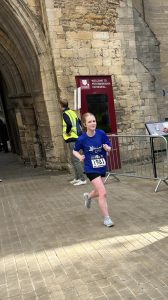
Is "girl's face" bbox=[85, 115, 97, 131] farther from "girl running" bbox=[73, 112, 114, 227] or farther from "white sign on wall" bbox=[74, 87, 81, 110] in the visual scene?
"white sign on wall" bbox=[74, 87, 81, 110]

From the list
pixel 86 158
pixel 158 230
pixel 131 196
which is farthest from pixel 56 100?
pixel 158 230

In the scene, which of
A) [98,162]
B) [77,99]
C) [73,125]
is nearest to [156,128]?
[73,125]

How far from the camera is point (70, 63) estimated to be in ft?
30.8

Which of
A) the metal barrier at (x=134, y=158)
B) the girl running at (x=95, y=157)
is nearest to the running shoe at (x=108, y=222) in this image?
the girl running at (x=95, y=157)

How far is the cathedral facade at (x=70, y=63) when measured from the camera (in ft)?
30.3

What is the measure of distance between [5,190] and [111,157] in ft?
9.36

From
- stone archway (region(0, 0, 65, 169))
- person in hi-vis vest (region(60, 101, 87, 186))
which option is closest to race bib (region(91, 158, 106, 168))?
person in hi-vis vest (region(60, 101, 87, 186))

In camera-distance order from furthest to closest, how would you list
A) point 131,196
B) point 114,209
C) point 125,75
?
point 125,75 < point 131,196 < point 114,209

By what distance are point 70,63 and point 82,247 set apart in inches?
238

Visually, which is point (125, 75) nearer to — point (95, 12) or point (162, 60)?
point (95, 12)

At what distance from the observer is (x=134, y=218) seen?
5309 millimetres

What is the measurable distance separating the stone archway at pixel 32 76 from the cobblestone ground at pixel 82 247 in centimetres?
284

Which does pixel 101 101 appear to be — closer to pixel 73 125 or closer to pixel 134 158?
pixel 134 158

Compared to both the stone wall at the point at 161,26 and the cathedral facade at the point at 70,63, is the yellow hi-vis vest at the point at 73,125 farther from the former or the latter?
the stone wall at the point at 161,26
